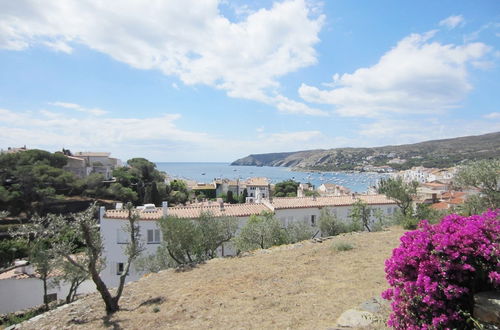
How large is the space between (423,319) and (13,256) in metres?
43.7

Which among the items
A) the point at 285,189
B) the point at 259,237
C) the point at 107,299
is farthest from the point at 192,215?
the point at 285,189

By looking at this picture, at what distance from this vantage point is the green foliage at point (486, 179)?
15.1m

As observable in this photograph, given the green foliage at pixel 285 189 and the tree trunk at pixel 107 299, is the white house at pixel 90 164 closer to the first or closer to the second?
the green foliage at pixel 285 189

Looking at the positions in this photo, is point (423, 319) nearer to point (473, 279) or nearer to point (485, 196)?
point (473, 279)

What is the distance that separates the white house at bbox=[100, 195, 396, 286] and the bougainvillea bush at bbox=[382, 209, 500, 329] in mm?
18982

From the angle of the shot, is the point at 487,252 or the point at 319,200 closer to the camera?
the point at 487,252

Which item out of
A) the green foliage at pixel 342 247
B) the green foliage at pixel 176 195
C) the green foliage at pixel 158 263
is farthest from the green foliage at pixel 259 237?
the green foliage at pixel 176 195

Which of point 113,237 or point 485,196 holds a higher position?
point 485,196

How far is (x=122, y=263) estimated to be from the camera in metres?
28.5

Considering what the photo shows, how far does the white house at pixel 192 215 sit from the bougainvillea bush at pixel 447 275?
19.0 m

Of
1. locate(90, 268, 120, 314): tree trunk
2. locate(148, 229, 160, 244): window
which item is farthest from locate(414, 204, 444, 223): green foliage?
locate(148, 229, 160, 244): window

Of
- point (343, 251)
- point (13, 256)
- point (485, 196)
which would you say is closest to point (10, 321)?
point (343, 251)

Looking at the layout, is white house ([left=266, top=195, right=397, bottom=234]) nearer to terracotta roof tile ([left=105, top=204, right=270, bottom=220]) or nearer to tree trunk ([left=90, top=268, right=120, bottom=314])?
terracotta roof tile ([left=105, top=204, right=270, bottom=220])

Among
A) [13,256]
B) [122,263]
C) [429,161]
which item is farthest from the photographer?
[429,161]
